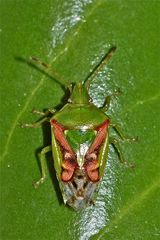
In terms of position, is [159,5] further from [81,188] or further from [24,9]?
[81,188]

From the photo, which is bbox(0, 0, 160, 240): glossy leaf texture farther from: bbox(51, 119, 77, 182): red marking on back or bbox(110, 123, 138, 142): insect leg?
bbox(51, 119, 77, 182): red marking on back

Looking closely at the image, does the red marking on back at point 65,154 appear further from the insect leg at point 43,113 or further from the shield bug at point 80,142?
the insect leg at point 43,113

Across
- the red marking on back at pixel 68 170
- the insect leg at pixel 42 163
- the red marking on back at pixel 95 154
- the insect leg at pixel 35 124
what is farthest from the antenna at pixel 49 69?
the red marking on back at pixel 68 170

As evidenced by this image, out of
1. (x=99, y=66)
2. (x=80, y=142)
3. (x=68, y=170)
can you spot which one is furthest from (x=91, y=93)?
(x=68, y=170)

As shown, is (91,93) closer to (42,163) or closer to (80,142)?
(80,142)

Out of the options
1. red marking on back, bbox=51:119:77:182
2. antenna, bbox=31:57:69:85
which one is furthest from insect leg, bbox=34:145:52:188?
antenna, bbox=31:57:69:85
